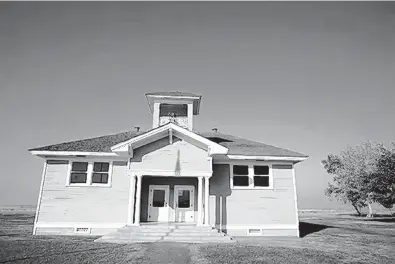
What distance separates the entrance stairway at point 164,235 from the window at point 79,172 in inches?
163

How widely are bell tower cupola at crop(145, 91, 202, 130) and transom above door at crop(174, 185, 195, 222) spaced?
444cm

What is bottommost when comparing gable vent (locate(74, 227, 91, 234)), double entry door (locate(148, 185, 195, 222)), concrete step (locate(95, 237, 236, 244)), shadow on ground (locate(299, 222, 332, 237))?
shadow on ground (locate(299, 222, 332, 237))

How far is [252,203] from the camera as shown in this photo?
16016 millimetres

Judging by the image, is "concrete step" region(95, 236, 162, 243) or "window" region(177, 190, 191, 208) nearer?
"concrete step" region(95, 236, 162, 243)

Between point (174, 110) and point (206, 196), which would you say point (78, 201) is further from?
point (174, 110)

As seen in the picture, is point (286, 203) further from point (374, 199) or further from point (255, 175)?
point (374, 199)

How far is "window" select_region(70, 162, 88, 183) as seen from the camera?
1596cm

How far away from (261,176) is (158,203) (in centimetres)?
618

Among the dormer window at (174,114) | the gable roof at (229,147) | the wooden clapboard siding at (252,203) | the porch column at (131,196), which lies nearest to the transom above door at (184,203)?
the wooden clapboard siding at (252,203)

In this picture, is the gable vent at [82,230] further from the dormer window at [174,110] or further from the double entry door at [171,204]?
the dormer window at [174,110]

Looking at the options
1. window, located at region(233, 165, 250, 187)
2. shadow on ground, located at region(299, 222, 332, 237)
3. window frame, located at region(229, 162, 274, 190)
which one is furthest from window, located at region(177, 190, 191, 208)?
shadow on ground, located at region(299, 222, 332, 237)

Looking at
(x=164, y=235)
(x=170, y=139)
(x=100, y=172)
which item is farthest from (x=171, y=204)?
(x=100, y=172)

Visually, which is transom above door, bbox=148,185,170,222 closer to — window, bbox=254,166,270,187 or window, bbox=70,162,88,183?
window, bbox=70,162,88,183

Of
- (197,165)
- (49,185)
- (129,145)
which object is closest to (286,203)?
(197,165)
